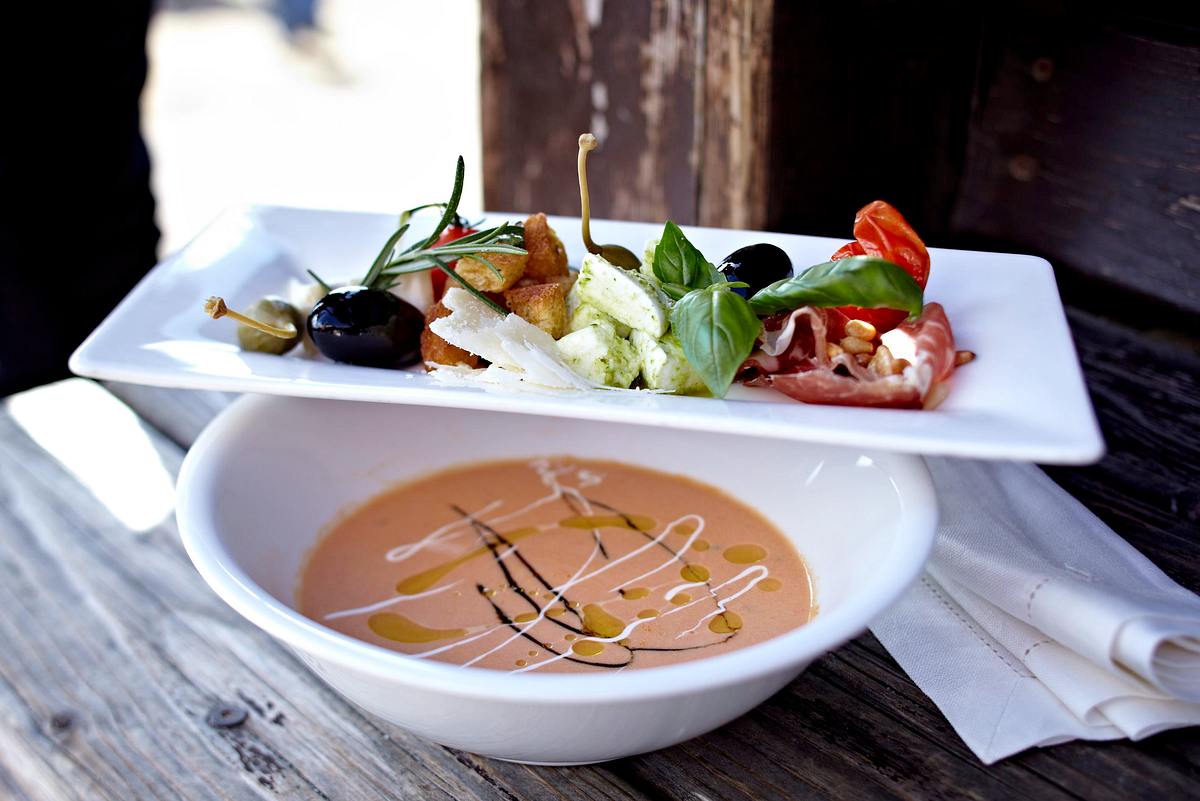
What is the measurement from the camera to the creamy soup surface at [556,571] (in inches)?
33.1

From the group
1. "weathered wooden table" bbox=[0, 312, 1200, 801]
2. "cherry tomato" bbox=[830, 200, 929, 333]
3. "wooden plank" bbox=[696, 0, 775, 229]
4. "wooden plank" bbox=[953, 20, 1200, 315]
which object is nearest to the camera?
"weathered wooden table" bbox=[0, 312, 1200, 801]

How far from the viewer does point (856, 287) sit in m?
0.89

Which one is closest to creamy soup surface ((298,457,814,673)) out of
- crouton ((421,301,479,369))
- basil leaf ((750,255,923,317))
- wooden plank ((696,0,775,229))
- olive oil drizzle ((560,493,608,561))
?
olive oil drizzle ((560,493,608,561))

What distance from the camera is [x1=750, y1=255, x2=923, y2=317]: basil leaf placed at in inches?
34.6

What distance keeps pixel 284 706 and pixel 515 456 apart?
35cm

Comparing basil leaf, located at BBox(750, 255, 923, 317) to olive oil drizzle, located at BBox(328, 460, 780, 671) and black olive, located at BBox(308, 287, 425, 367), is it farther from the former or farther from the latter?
black olive, located at BBox(308, 287, 425, 367)

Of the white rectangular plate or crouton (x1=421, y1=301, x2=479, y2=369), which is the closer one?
the white rectangular plate

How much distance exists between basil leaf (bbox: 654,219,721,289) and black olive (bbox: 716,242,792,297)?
0.04 meters

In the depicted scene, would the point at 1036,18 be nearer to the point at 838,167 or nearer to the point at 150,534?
the point at 838,167

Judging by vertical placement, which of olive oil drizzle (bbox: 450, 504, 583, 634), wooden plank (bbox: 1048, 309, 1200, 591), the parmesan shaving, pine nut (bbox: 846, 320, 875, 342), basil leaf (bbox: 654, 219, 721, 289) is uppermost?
basil leaf (bbox: 654, 219, 721, 289)

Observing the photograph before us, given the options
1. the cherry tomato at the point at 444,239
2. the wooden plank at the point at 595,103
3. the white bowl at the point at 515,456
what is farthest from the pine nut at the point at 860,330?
the wooden plank at the point at 595,103

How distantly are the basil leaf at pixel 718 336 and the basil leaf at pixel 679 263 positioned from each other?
0.10 meters

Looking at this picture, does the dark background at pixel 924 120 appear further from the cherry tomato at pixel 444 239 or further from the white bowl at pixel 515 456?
the white bowl at pixel 515 456

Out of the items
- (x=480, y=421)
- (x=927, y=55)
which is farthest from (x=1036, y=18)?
(x=480, y=421)
